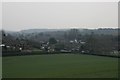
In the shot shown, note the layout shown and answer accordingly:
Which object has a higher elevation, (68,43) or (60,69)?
(68,43)

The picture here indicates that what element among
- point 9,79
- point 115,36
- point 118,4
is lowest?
point 9,79

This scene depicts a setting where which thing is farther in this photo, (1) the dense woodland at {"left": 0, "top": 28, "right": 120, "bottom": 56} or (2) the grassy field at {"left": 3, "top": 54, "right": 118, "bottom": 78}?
(1) the dense woodland at {"left": 0, "top": 28, "right": 120, "bottom": 56}

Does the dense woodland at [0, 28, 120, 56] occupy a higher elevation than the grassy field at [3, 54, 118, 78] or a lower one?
higher

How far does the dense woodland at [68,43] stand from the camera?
136 feet

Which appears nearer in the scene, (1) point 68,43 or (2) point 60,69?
(2) point 60,69

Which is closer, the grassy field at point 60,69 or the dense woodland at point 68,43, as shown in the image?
the grassy field at point 60,69

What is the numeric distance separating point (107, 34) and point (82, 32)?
16216 millimetres

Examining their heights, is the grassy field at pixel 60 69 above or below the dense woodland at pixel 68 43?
below

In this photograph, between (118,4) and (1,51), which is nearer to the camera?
(1,51)

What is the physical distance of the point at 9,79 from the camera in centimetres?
1551

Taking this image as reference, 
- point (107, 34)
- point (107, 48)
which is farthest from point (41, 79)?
point (107, 34)

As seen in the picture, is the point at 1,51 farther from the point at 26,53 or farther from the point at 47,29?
the point at 47,29

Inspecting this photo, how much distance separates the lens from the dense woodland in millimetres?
41312

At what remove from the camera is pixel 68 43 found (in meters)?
57.2
